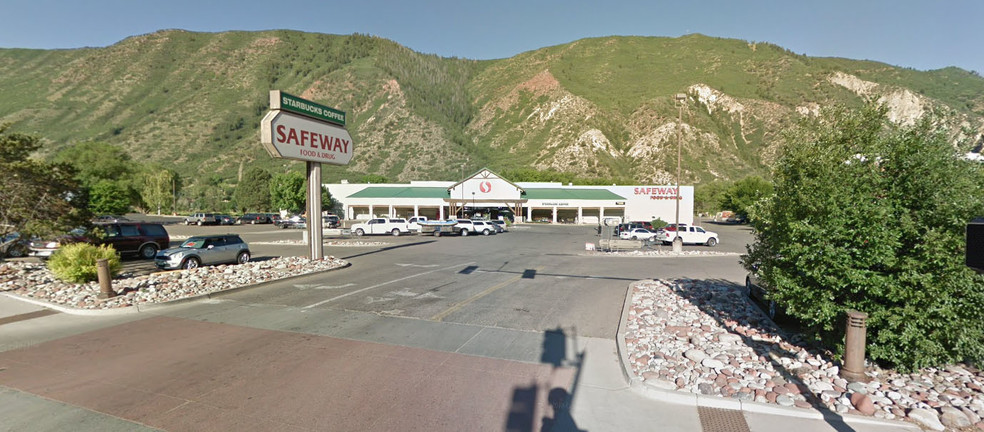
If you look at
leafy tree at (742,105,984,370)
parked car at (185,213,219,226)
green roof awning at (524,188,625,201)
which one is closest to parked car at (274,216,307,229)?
parked car at (185,213,219,226)

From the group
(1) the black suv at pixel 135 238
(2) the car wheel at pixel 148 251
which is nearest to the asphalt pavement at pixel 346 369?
(1) the black suv at pixel 135 238

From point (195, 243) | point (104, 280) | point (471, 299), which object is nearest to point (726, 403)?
point (471, 299)

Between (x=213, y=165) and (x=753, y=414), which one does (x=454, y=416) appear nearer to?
(x=753, y=414)

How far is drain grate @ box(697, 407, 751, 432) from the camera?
14.8 feet

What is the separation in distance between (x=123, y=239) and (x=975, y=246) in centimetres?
2606

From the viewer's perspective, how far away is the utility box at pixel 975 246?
457 cm

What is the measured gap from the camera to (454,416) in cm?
476

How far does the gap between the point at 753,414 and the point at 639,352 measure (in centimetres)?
208

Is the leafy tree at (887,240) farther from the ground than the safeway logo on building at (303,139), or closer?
closer

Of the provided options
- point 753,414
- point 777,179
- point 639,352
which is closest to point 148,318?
point 639,352

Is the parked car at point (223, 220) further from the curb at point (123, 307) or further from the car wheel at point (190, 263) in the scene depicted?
the curb at point (123, 307)

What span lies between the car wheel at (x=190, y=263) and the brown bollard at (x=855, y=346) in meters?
18.1

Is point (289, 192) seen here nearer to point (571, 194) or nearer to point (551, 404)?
point (571, 194)

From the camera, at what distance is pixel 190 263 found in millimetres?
15023
